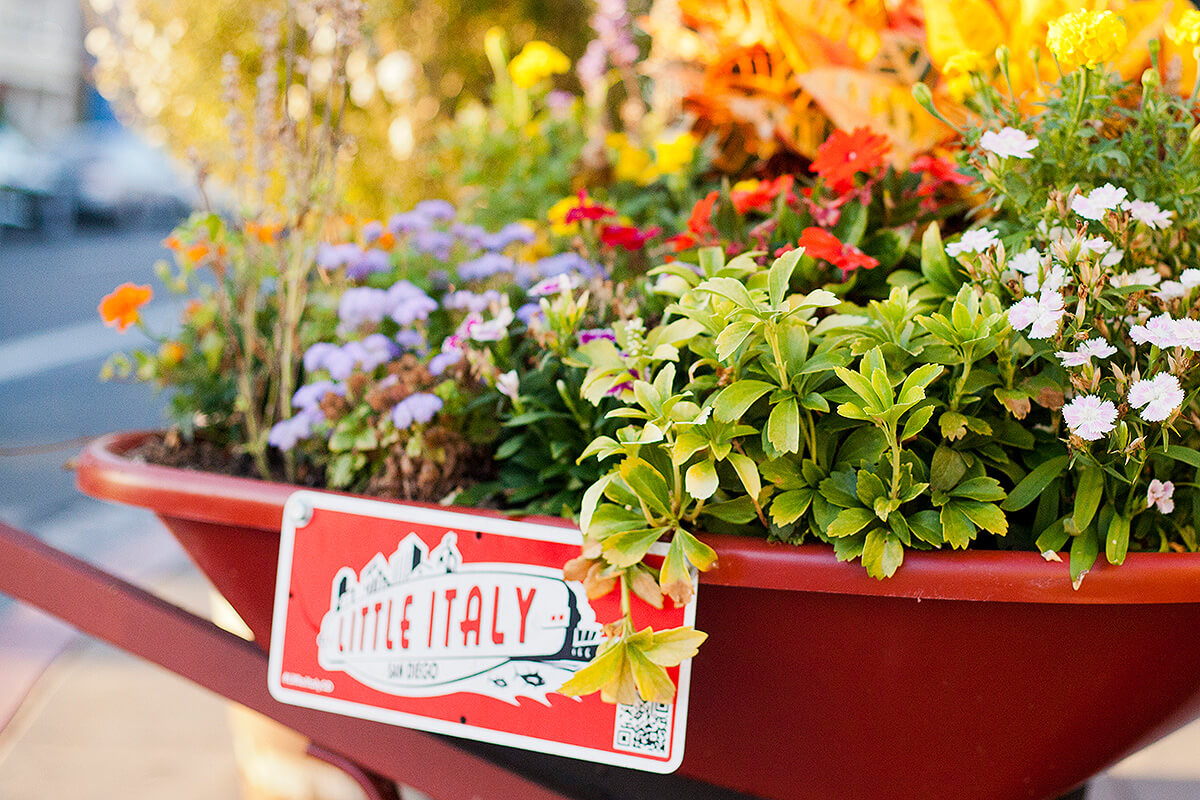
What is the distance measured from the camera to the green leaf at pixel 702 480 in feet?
2.26

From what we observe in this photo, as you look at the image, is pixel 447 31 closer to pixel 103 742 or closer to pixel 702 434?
pixel 103 742

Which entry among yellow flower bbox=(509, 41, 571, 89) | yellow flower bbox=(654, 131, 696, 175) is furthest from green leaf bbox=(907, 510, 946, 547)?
yellow flower bbox=(509, 41, 571, 89)

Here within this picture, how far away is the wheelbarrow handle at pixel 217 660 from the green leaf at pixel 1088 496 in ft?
1.76

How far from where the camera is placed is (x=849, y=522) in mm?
681

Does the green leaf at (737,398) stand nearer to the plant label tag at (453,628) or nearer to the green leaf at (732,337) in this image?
the green leaf at (732,337)

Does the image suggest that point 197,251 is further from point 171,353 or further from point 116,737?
point 116,737

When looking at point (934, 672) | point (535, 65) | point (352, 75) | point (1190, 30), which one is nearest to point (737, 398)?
point (934, 672)

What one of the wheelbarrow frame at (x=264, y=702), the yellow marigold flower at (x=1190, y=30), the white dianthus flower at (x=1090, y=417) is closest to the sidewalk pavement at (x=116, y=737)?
the wheelbarrow frame at (x=264, y=702)

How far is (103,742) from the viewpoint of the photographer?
6.01 ft

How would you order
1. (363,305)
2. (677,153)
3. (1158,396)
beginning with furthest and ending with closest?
(677,153), (363,305), (1158,396)

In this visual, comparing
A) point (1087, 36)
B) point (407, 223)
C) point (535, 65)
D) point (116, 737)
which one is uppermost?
point (535, 65)

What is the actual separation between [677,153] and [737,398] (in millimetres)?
915

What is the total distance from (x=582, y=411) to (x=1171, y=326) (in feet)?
1.67

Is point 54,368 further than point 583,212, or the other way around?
point 54,368
